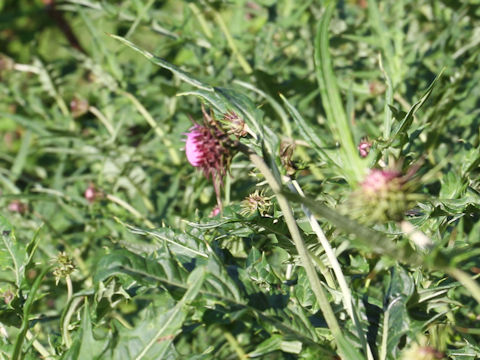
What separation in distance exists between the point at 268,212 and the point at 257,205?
0.06ft

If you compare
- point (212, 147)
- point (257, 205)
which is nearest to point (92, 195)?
point (257, 205)

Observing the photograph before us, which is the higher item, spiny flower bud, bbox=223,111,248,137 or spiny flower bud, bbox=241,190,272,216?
spiny flower bud, bbox=223,111,248,137

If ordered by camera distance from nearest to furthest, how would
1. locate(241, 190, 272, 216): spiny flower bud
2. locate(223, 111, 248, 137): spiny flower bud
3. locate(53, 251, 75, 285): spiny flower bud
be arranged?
locate(223, 111, 248, 137): spiny flower bud < locate(241, 190, 272, 216): spiny flower bud < locate(53, 251, 75, 285): spiny flower bud

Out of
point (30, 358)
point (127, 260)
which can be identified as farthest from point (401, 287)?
point (30, 358)

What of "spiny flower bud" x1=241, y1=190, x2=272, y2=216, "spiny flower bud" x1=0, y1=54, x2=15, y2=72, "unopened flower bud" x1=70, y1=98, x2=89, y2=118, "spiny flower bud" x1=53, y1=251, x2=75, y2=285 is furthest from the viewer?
"spiny flower bud" x1=0, y1=54, x2=15, y2=72

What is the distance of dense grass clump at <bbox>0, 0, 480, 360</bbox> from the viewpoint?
0.56 metres

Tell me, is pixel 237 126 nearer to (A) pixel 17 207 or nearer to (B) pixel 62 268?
(B) pixel 62 268

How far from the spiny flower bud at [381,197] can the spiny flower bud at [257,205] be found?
9.1 inches

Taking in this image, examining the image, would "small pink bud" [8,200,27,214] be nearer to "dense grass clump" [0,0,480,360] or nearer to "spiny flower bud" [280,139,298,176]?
"dense grass clump" [0,0,480,360]

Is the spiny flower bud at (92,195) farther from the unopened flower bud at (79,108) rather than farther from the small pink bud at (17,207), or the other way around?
the unopened flower bud at (79,108)

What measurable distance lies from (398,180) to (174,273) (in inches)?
9.9

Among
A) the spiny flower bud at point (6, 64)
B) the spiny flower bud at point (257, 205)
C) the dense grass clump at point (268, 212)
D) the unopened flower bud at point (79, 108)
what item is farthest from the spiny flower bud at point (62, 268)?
the spiny flower bud at point (6, 64)

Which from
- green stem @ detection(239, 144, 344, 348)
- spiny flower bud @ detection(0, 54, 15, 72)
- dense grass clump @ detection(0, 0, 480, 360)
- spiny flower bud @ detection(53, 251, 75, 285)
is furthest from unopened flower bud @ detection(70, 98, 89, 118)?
green stem @ detection(239, 144, 344, 348)

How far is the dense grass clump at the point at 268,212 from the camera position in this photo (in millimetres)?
560
